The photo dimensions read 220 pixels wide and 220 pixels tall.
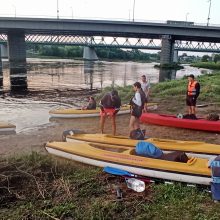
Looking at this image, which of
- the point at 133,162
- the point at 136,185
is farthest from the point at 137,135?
the point at 136,185

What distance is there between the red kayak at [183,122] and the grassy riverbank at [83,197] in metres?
5.00

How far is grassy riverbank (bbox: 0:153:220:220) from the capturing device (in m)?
5.48

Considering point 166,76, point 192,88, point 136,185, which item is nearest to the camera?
point 136,185

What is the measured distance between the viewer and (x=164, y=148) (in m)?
8.05

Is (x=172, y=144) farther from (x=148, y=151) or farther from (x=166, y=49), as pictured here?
(x=166, y=49)

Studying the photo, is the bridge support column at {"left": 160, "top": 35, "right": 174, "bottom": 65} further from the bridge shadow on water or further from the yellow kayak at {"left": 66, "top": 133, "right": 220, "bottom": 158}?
the yellow kayak at {"left": 66, "top": 133, "right": 220, "bottom": 158}

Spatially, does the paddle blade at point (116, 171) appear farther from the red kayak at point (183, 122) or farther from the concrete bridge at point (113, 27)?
the concrete bridge at point (113, 27)

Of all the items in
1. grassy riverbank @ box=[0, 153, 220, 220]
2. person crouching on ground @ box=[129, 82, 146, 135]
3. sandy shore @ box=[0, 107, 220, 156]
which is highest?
person crouching on ground @ box=[129, 82, 146, 135]

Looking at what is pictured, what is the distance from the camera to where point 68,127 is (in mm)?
12695

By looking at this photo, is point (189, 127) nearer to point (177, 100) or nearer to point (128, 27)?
point (177, 100)

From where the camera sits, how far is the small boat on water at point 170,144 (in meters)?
7.77

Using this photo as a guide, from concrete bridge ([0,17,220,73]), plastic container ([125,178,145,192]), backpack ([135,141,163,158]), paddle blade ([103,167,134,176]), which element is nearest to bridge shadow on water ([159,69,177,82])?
concrete bridge ([0,17,220,73])

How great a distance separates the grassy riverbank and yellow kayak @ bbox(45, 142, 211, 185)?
24 centimetres

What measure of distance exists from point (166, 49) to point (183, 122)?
5341 centimetres
